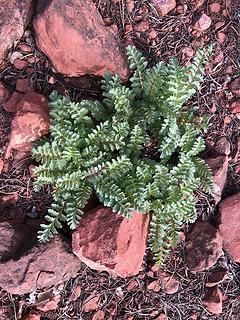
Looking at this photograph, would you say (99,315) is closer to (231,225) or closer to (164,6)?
(231,225)

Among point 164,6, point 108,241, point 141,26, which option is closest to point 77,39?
point 141,26

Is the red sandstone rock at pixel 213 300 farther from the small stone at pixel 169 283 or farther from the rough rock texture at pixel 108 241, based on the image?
the rough rock texture at pixel 108 241

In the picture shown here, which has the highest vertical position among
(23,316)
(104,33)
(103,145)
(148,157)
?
(104,33)

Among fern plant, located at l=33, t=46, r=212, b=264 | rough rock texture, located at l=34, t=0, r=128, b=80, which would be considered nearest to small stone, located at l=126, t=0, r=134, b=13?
rough rock texture, located at l=34, t=0, r=128, b=80

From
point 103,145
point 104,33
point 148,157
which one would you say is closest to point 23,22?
point 104,33

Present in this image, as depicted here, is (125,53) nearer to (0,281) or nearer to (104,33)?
(104,33)

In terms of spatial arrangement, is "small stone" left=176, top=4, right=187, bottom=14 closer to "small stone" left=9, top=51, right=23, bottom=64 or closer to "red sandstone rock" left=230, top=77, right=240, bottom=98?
"red sandstone rock" left=230, top=77, right=240, bottom=98

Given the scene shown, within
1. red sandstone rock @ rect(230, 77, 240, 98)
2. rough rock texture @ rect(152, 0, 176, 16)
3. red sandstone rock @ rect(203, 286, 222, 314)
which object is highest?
rough rock texture @ rect(152, 0, 176, 16)
